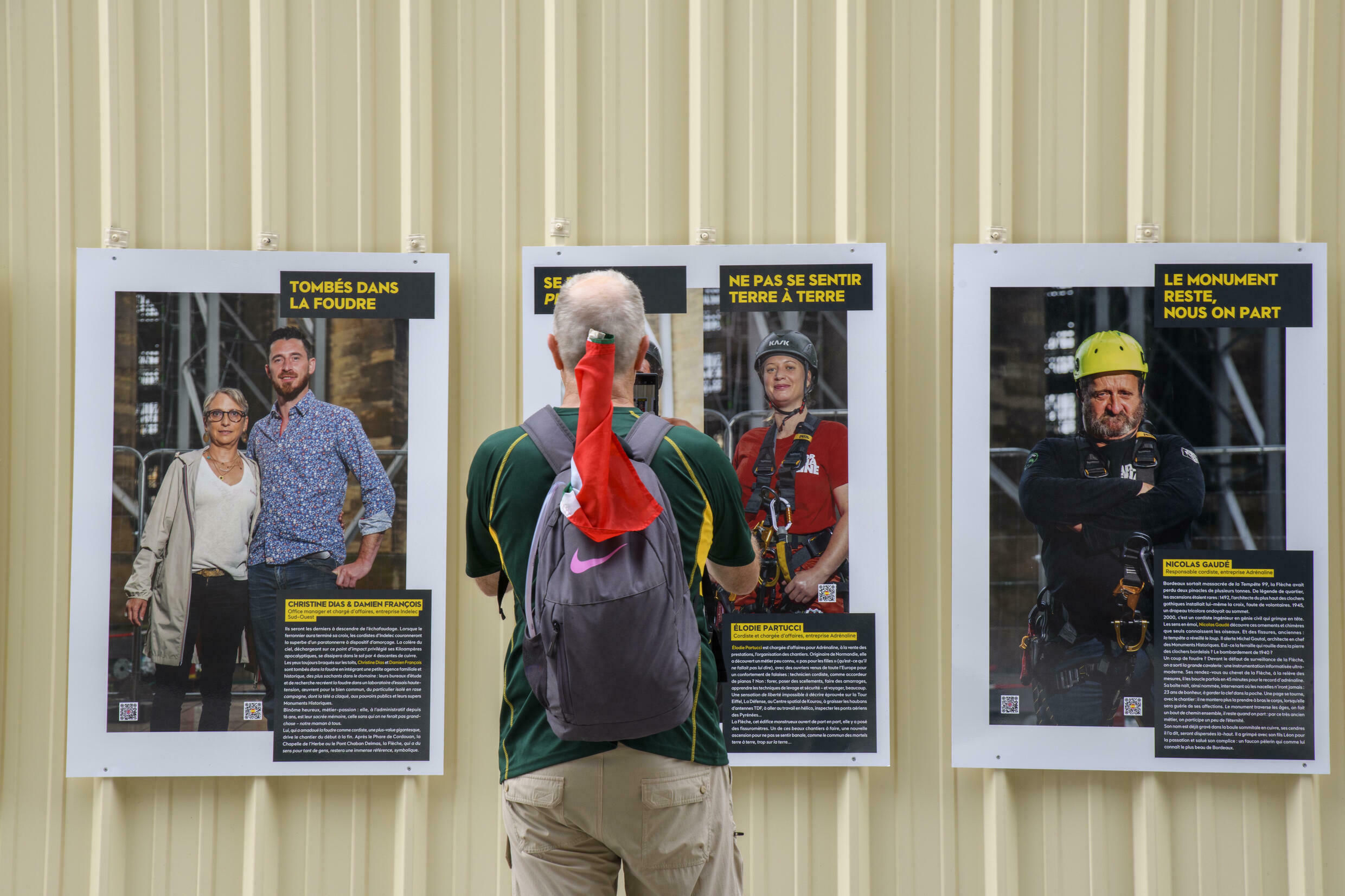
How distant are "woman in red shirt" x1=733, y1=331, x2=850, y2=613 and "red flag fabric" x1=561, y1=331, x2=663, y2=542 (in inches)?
44.5

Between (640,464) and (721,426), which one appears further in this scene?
(721,426)

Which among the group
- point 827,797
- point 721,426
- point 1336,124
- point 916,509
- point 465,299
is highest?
point 1336,124

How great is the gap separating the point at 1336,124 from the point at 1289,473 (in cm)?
102

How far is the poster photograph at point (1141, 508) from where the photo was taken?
2672 mm

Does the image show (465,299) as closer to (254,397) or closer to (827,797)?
(254,397)

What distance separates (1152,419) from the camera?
269cm

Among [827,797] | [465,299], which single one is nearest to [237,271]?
[465,299]

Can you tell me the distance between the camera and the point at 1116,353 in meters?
2.69

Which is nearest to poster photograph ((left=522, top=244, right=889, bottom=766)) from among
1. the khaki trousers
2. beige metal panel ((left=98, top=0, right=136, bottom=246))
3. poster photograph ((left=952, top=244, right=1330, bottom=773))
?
poster photograph ((left=952, top=244, right=1330, bottom=773))

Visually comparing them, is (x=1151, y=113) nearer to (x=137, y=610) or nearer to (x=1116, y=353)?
(x=1116, y=353)
